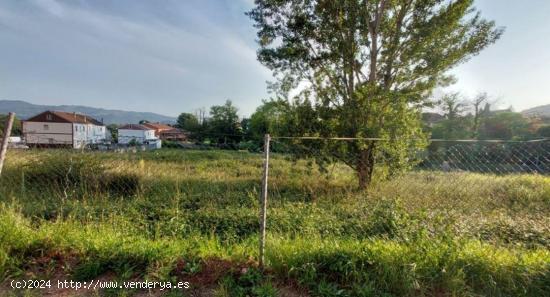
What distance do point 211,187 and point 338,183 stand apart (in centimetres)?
376

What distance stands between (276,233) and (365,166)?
4216mm

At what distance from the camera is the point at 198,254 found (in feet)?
8.38

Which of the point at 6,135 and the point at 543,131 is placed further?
the point at 543,131

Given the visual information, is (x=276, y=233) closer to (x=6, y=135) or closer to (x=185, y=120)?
(x=6, y=135)

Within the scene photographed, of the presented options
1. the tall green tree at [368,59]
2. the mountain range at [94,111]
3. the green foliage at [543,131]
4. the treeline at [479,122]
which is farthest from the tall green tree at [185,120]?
the green foliage at [543,131]

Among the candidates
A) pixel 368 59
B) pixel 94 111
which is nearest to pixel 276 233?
pixel 368 59

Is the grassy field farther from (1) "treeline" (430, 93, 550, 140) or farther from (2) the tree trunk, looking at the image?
(1) "treeline" (430, 93, 550, 140)

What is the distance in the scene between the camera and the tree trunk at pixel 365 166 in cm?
655

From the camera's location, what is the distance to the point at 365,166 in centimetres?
694

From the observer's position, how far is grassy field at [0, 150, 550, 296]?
2.22 metres

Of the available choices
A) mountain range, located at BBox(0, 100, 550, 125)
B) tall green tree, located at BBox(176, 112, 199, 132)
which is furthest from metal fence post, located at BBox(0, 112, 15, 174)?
tall green tree, located at BBox(176, 112, 199, 132)

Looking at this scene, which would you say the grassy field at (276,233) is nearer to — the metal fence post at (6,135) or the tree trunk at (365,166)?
the tree trunk at (365,166)

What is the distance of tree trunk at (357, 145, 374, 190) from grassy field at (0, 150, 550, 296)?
0.44m

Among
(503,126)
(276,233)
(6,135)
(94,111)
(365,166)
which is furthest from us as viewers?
(94,111)
